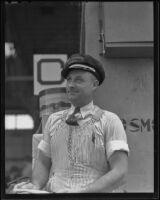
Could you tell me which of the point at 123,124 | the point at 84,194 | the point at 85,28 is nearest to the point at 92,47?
the point at 85,28

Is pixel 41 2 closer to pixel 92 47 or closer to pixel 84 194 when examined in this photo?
pixel 92 47

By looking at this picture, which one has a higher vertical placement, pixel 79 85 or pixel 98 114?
pixel 79 85

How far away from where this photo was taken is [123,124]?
18.0 ft

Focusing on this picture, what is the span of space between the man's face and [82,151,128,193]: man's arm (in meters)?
0.44

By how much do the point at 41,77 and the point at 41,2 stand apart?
1.67ft

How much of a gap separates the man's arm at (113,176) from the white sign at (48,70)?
62 centimetres

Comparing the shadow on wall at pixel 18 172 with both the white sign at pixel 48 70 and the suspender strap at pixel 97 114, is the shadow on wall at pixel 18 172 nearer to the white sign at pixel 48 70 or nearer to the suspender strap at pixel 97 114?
the suspender strap at pixel 97 114

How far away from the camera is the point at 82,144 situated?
538 cm

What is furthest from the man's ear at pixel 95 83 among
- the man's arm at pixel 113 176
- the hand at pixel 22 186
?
the hand at pixel 22 186

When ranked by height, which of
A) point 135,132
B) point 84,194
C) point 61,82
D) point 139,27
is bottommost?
point 84,194

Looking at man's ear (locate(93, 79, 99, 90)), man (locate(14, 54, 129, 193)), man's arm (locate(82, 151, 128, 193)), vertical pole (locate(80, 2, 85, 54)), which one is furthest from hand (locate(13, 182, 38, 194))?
vertical pole (locate(80, 2, 85, 54))

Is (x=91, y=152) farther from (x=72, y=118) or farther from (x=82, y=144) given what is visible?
(x=72, y=118)

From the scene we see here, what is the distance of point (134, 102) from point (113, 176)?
1.74 feet

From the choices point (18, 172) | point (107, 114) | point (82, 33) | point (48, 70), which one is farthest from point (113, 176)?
point (82, 33)
